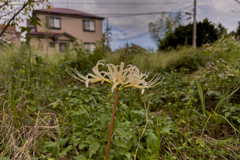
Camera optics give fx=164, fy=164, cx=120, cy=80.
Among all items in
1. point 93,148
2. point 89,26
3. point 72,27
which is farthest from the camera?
point 89,26

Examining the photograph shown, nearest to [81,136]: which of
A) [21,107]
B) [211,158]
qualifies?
[21,107]

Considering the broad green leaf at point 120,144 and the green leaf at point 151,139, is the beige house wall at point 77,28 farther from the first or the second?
the broad green leaf at point 120,144

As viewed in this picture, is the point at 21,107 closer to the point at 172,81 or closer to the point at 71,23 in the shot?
the point at 172,81

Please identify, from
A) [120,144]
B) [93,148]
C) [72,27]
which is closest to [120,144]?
[120,144]

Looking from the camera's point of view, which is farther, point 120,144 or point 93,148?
point 120,144

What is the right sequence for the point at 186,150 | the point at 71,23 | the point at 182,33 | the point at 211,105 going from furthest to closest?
1. the point at 71,23
2. the point at 182,33
3. the point at 211,105
4. the point at 186,150

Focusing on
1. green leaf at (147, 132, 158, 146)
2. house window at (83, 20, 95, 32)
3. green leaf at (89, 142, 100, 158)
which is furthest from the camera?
house window at (83, 20, 95, 32)

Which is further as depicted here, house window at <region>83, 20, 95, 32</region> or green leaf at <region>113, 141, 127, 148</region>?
house window at <region>83, 20, 95, 32</region>

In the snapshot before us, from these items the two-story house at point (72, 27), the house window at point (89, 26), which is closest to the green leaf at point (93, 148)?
the two-story house at point (72, 27)

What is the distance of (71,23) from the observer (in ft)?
65.3

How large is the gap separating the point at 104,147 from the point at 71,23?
20.8 m

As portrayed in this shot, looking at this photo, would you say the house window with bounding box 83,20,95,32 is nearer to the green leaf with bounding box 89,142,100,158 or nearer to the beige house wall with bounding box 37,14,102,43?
the beige house wall with bounding box 37,14,102,43

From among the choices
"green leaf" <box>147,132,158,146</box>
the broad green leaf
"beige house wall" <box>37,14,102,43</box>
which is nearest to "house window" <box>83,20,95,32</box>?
"beige house wall" <box>37,14,102,43</box>

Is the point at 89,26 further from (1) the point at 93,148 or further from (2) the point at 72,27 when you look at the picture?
(1) the point at 93,148
